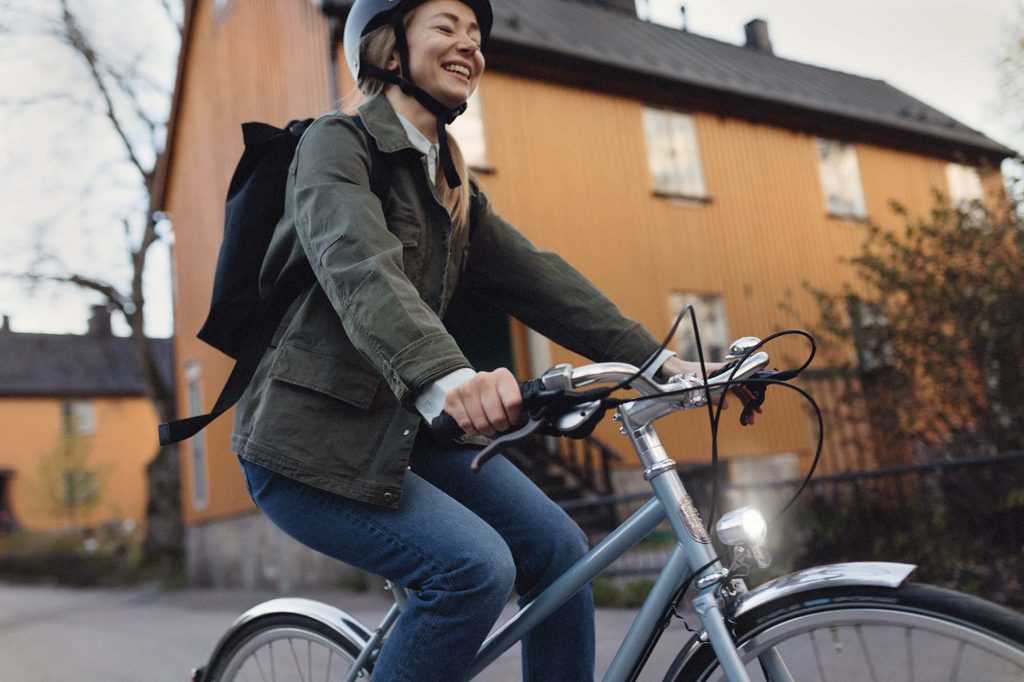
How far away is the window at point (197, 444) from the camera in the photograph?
1764 centimetres

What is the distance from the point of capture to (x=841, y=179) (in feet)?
57.2

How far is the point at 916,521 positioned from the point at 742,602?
5.09 metres

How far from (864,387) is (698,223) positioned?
733cm

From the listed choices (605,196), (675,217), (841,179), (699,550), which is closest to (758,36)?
(841,179)

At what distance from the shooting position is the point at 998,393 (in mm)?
6949

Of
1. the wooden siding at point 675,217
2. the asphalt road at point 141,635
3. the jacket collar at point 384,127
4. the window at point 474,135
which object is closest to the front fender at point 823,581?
the asphalt road at point 141,635

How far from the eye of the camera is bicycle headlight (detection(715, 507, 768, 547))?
5.41ft

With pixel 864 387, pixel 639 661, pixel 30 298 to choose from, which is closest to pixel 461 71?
pixel 639 661

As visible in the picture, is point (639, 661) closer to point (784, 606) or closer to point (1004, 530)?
point (784, 606)

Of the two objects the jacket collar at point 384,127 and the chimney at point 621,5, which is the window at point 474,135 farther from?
the jacket collar at point 384,127

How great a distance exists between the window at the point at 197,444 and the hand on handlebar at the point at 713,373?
16329 millimetres

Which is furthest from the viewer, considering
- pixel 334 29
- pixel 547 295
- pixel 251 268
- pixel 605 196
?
pixel 605 196

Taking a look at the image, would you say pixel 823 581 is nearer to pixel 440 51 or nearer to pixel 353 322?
pixel 353 322

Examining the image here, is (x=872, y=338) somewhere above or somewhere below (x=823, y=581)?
above
